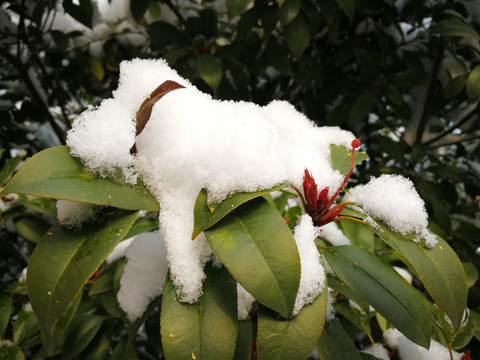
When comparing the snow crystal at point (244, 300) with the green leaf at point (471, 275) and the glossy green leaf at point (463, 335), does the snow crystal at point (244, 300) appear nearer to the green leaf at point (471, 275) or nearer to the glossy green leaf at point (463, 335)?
the glossy green leaf at point (463, 335)

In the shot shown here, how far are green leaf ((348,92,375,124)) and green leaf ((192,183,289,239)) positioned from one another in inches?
35.9

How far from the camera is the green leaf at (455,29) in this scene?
107cm

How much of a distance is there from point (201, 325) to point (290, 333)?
4.2 inches

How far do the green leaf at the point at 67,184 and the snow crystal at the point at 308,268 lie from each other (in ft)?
0.67

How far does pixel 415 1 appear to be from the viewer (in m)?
1.31

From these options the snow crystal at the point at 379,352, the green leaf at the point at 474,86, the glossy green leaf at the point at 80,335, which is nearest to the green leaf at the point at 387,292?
the snow crystal at the point at 379,352

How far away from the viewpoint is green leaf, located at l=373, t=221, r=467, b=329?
1.52ft

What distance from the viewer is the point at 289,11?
104 cm

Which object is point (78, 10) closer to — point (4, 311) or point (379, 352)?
point (4, 311)

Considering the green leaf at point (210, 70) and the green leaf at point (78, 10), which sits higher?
the green leaf at point (78, 10)

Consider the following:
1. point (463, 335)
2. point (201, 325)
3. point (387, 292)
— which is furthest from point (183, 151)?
point (463, 335)

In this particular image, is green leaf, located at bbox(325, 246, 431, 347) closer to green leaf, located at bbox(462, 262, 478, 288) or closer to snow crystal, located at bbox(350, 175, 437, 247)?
snow crystal, located at bbox(350, 175, 437, 247)

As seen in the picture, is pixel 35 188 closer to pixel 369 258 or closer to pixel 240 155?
pixel 240 155

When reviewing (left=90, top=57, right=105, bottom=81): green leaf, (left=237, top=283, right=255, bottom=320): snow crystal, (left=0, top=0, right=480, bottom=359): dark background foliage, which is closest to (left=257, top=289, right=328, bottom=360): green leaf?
(left=237, top=283, right=255, bottom=320): snow crystal
